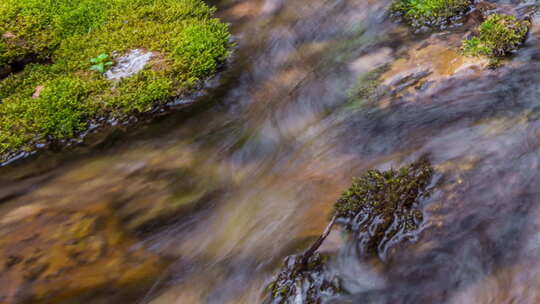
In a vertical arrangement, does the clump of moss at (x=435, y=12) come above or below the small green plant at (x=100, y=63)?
below

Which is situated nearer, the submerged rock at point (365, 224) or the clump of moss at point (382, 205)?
the submerged rock at point (365, 224)

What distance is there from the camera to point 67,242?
3594mm

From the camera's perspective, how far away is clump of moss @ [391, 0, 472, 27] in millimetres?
5438

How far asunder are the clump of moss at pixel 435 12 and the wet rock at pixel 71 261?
4.29 metres

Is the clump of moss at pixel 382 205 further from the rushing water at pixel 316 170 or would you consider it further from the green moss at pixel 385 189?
the rushing water at pixel 316 170

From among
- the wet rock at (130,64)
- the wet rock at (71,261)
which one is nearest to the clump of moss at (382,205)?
the wet rock at (71,261)

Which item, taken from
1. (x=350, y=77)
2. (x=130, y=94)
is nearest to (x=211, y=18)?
(x=130, y=94)

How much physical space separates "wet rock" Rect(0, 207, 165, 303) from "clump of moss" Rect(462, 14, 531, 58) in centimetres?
402

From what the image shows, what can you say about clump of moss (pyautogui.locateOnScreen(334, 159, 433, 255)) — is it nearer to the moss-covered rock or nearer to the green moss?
the green moss

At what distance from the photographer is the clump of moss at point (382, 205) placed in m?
3.21

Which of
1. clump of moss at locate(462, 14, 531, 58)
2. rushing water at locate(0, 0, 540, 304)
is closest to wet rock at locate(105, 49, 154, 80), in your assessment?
rushing water at locate(0, 0, 540, 304)

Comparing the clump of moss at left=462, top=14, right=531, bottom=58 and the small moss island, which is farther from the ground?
the small moss island

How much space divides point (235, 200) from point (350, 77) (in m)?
2.14

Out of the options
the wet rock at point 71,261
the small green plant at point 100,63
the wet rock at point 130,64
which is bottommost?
the wet rock at point 71,261
